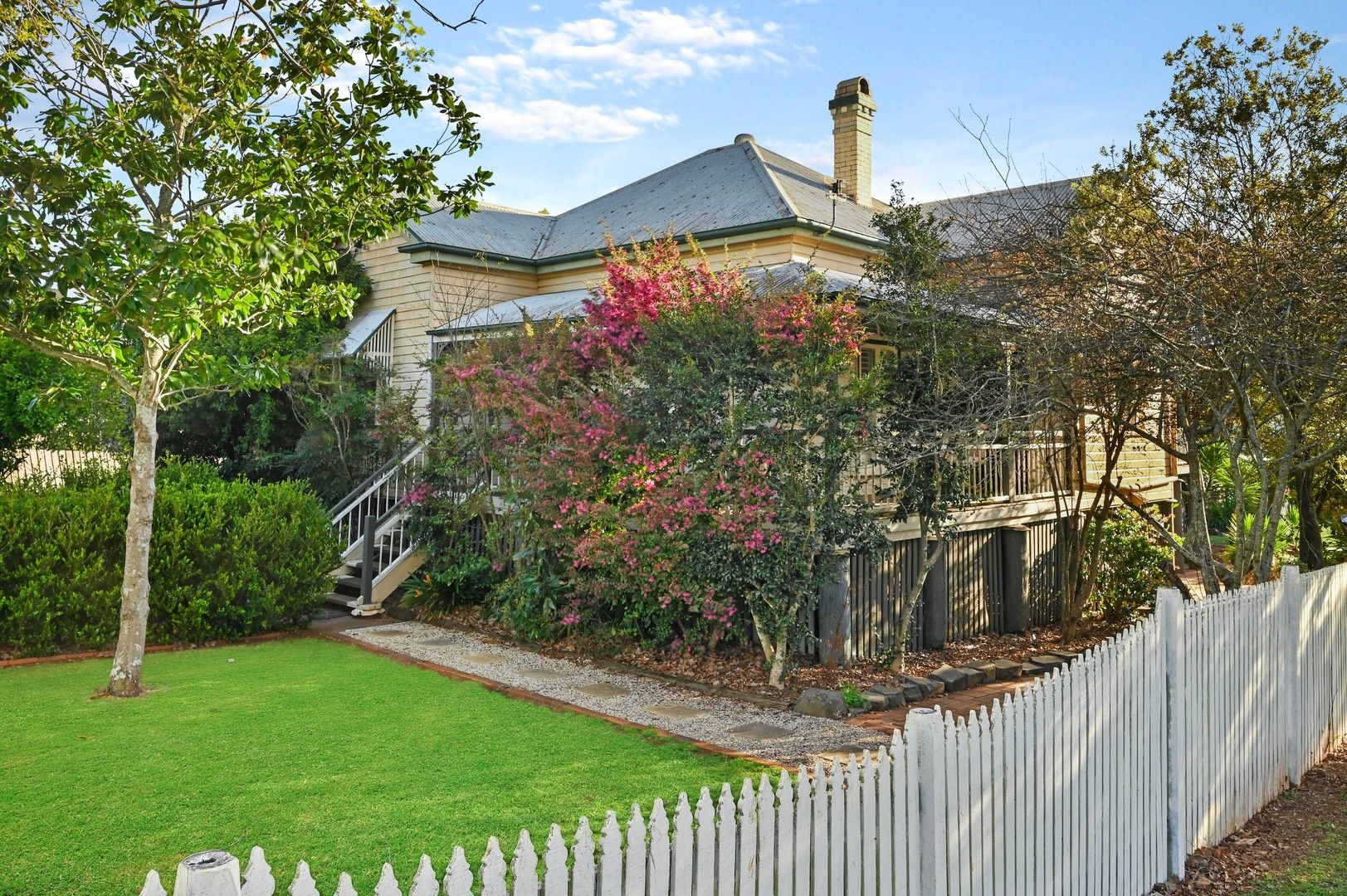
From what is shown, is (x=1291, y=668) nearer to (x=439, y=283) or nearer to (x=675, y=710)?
(x=675, y=710)

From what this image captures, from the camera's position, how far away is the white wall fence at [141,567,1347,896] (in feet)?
9.25

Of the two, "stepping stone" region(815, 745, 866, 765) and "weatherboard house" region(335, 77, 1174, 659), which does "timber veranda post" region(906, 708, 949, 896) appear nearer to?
"stepping stone" region(815, 745, 866, 765)

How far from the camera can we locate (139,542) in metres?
8.59

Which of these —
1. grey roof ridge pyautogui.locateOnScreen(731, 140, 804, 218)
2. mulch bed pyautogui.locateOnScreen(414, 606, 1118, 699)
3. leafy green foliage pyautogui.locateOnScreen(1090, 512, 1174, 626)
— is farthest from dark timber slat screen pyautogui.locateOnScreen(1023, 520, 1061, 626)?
grey roof ridge pyautogui.locateOnScreen(731, 140, 804, 218)

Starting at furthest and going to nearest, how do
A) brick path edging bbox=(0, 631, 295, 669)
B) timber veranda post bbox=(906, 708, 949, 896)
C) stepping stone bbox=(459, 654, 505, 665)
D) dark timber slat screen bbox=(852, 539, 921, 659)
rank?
dark timber slat screen bbox=(852, 539, 921, 659) → stepping stone bbox=(459, 654, 505, 665) → brick path edging bbox=(0, 631, 295, 669) → timber veranda post bbox=(906, 708, 949, 896)

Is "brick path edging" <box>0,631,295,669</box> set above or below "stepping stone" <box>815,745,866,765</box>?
above

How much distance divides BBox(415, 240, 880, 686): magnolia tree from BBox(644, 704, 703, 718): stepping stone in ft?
3.71

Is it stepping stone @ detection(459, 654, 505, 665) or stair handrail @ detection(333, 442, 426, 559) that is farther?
stair handrail @ detection(333, 442, 426, 559)

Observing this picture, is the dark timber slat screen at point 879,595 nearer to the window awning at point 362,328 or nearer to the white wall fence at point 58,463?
the white wall fence at point 58,463

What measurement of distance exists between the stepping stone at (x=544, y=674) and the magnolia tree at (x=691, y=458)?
2.91 feet

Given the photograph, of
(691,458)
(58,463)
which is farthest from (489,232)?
(691,458)

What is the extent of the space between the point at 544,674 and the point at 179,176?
5.58 meters

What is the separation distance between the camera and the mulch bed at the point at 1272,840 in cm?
569

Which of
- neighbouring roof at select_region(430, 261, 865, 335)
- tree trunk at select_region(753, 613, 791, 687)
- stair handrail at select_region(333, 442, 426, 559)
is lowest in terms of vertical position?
tree trunk at select_region(753, 613, 791, 687)
